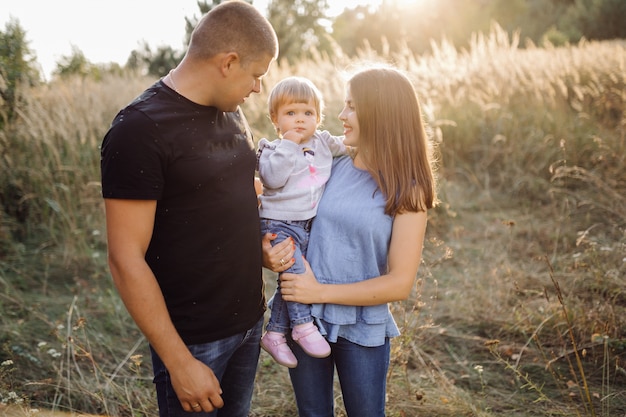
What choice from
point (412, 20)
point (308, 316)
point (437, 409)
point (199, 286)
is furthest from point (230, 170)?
point (412, 20)

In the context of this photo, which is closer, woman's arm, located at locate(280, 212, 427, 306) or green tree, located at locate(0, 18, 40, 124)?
woman's arm, located at locate(280, 212, 427, 306)

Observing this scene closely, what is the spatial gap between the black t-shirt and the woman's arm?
0.29 metres

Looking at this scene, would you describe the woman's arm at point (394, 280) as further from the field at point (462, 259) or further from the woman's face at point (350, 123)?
the field at point (462, 259)

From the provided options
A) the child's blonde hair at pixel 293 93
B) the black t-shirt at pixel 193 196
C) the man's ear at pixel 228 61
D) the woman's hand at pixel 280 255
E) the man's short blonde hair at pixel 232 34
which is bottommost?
the woman's hand at pixel 280 255

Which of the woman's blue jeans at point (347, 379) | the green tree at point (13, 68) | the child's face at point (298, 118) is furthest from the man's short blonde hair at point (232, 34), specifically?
the green tree at point (13, 68)

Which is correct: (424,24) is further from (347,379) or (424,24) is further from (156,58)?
(347,379)

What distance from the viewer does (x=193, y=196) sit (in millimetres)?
1589

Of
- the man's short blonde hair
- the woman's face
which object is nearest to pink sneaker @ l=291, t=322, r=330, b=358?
the woman's face

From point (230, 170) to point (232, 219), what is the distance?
162 millimetres

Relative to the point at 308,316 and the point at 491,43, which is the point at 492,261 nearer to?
the point at 308,316

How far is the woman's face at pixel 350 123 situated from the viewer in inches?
78.7

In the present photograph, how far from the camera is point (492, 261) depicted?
4852mm

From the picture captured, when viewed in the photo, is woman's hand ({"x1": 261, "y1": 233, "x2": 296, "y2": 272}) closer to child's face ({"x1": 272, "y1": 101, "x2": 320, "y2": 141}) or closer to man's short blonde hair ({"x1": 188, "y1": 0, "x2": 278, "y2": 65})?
child's face ({"x1": 272, "y1": 101, "x2": 320, "y2": 141})

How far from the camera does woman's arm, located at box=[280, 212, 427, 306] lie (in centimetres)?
183
